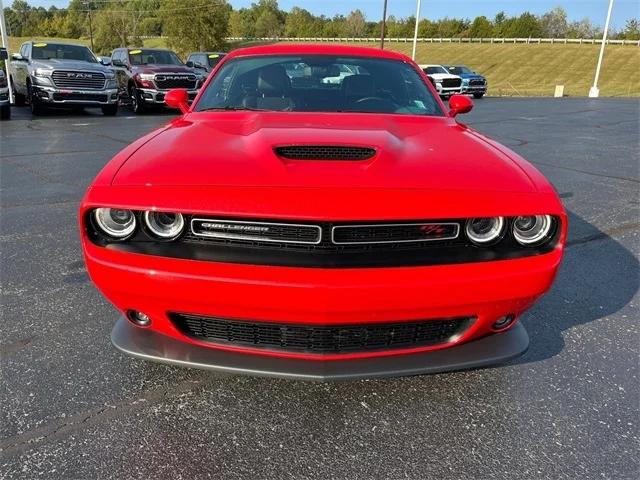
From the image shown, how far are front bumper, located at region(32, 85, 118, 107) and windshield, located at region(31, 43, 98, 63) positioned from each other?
1.22 m

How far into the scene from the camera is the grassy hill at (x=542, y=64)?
42875 millimetres

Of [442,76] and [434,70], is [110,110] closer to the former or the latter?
[442,76]

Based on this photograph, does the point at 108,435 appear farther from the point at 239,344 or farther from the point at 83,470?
the point at 239,344

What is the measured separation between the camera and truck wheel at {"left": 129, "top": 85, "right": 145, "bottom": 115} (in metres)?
14.2

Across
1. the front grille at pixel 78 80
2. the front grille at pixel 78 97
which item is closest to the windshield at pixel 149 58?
the front grille at pixel 78 80

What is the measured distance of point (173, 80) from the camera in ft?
46.0

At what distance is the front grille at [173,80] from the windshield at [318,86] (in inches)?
441

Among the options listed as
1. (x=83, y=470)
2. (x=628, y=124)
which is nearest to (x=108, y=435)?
(x=83, y=470)

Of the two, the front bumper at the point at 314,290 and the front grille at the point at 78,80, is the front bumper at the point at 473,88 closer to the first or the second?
the front grille at the point at 78,80

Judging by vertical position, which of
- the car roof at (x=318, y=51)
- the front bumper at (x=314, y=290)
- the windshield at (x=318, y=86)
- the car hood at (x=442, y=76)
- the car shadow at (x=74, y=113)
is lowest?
the car shadow at (x=74, y=113)

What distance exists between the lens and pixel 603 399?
232 cm

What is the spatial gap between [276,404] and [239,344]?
38cm

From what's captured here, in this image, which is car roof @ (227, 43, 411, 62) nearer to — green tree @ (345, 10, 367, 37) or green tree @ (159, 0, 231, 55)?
green tree @ (159, 0, 231, 55)

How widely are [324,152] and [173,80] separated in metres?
13.1
